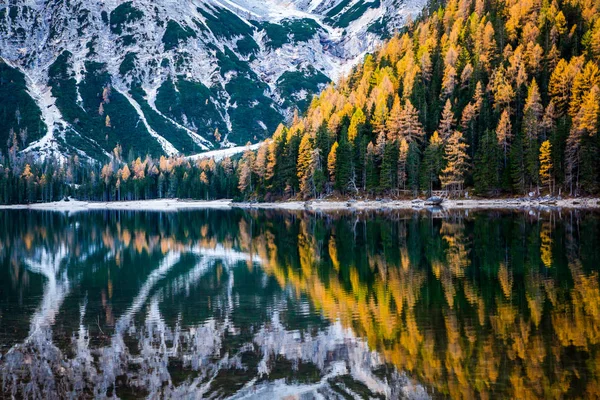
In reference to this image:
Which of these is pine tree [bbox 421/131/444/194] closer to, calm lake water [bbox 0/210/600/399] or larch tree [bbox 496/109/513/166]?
larch tree [bbox 496/109/513/166]

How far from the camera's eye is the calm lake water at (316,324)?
14391 millimetres

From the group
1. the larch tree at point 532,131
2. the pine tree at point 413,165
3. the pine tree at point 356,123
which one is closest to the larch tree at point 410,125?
the pine tree at point 413,165

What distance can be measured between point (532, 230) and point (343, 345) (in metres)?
37.7

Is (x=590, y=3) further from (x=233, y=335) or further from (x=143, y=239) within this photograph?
(x=233, y=335)

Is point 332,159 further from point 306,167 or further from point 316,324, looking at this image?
point 316,324

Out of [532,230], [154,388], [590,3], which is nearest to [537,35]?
[590,3]

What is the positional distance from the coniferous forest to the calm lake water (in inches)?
2160

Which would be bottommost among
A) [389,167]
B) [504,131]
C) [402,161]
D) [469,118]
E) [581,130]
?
[389,167]

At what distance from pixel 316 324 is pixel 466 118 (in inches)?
3719

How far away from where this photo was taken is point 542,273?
2819cm

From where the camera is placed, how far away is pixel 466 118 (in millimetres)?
105625

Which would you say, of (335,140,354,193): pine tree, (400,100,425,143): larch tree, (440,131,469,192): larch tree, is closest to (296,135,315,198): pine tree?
(335,140,354,193): pine tree

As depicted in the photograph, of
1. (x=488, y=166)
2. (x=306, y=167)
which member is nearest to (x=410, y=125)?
(x=488, y=166)

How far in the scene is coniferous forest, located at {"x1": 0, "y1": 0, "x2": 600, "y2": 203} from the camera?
9094 centimetres
